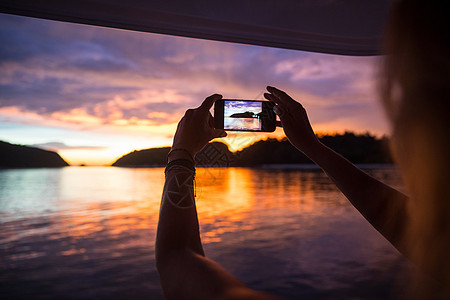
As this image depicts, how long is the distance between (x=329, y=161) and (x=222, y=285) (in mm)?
356

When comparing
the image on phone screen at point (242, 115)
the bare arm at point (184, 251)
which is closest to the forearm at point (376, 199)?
the bare arm at point (184, 251)

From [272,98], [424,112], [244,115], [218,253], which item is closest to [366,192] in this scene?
[424,112]

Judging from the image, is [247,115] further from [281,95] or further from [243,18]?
[243,18]

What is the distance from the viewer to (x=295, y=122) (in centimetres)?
63

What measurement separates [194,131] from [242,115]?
1.27 ft

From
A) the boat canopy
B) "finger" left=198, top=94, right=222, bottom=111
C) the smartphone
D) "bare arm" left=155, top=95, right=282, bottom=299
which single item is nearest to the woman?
"bare arm" left=155, top=95, right=282, bottom=299

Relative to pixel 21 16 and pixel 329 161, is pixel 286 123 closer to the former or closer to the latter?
pixel 329 161

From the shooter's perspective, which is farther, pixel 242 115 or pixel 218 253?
pixel 218 253

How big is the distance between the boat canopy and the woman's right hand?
3.99ft

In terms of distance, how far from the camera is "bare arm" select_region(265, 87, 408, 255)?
474 mm

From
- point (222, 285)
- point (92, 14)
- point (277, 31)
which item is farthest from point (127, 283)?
point (222, 285)

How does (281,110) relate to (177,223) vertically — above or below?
above

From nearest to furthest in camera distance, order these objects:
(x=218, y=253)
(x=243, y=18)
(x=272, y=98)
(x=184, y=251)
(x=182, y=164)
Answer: (x=184, y=251), (x=182, y=164), (x=272, y=98), (x=243, y=18), (x=218, y=253)

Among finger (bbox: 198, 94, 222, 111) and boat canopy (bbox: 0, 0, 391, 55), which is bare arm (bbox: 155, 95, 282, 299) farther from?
boat canopy (bbox: 0, 0, 391, 55)
